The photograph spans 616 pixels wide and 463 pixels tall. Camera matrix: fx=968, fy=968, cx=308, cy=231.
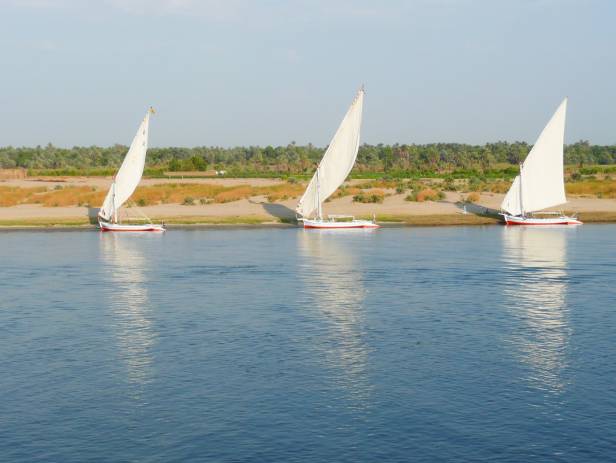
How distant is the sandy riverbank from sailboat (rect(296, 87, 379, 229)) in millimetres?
6230

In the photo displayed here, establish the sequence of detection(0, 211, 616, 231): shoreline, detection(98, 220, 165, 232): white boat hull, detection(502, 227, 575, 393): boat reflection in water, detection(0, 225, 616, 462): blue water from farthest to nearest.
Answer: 1. detection(0, 211, 616, 231): shoreline
2. detection(98, 220, 165, 232): white boat hull
3. detection(502, 227, 575, 393): boat reflection in water
4. detection(0, 225, 616, 462): blue water

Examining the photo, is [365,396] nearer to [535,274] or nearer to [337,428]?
[337,428]

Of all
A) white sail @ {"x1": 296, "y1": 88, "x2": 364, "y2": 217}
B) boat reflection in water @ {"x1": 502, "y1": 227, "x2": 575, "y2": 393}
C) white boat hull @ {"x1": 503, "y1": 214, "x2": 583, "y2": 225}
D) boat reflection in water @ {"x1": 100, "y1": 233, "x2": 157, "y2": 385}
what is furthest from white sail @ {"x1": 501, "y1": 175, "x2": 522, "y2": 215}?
boat reflection in water @ {"x1": 100, "y1": 233, "x2": 157, "y2": 385}

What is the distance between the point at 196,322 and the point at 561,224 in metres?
61.1

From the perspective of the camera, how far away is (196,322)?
40.0 meters

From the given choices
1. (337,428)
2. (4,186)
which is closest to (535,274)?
(337,428)

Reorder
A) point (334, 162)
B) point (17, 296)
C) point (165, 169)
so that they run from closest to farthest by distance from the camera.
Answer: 1. point (17, 296)
2. point (334, 162)
3. point (165, 169)

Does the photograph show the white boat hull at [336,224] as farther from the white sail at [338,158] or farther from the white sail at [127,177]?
the white sail at [127,177]

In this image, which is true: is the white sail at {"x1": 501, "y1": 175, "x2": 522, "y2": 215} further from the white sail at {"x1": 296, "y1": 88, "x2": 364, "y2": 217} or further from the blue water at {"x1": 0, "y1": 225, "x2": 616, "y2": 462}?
the blue water at {"x1": 0, "y1": 225, "x2": 616, "y2": 462}

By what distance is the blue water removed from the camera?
2392 centimetres

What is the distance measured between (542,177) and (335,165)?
67.2 ft

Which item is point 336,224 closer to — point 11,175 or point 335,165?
point 335,165

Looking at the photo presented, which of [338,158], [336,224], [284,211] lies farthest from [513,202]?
[284,211]

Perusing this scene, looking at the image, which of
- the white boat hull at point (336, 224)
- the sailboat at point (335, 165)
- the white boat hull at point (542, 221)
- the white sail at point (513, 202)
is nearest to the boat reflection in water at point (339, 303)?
the white boat hull at point (336, 224)
